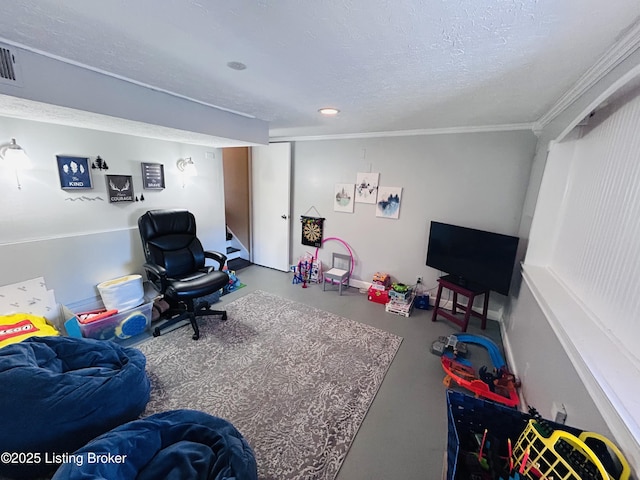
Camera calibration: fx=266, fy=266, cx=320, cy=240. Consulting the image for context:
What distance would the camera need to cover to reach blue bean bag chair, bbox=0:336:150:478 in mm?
1324

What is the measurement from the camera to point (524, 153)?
2799 millimetres

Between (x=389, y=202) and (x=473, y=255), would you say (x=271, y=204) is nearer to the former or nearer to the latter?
(x=389, y=202)

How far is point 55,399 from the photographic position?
55.7 inches

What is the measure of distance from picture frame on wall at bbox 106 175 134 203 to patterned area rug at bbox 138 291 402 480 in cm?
160

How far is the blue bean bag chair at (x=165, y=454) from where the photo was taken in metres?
1.10

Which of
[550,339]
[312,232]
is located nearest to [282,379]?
[550,339]

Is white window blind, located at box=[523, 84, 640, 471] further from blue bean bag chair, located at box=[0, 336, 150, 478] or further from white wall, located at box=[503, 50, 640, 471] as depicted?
blue bean bag chair, located at box=[0, 336, 150, 478]

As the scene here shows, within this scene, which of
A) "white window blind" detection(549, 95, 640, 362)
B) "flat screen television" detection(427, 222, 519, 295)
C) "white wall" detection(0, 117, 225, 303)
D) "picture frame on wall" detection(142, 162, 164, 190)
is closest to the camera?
"white window blind" detection(549, 95, 640, 362)

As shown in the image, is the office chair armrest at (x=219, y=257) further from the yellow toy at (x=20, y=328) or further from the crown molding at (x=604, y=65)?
the crown molding at (x=604, y=65)

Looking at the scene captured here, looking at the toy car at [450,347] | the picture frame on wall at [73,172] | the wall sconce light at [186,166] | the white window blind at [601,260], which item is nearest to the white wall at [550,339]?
the white window blind at [601,260]

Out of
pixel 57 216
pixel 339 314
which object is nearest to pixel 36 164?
pixel 57 216

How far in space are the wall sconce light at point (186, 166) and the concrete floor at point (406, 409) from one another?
70.5 inches

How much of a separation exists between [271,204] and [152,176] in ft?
5.78

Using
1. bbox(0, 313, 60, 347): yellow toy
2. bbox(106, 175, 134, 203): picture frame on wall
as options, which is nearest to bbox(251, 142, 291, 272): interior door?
bbox(106, 175, 134, 203): picture frame on wall
